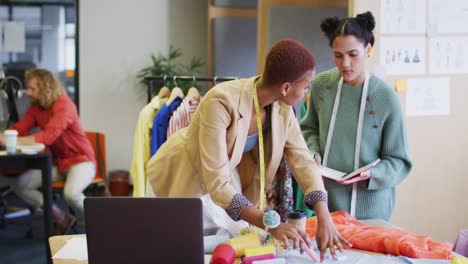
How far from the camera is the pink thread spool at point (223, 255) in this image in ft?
5.86

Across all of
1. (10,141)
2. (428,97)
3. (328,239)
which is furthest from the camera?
(10,141)

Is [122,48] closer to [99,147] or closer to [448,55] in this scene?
[99,147]

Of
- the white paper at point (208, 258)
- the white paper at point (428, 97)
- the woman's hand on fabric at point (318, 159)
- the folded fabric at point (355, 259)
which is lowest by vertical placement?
the white paper at point (208, 258)

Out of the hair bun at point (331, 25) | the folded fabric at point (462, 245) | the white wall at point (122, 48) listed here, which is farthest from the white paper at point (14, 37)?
the folded fabric at point (462, 245)

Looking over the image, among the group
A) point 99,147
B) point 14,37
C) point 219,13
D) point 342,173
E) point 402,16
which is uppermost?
point 219,13

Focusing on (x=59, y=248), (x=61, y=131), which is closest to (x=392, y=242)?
(x=59, y=248)

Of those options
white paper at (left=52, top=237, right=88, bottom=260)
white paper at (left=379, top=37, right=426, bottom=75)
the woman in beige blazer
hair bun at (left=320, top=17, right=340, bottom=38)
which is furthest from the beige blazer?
white paper at (left=379, top=37, right=426, bottom=75)

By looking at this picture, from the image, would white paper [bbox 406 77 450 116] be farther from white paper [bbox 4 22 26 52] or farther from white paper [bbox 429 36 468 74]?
white paper [bbox 4 22 26 52]

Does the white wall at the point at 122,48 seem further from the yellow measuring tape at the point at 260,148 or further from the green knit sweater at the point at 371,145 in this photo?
the yellow measuring tape at the point at 260,148

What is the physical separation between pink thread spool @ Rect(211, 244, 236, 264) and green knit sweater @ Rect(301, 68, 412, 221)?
3.02 ft

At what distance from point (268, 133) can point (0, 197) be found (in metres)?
4.02

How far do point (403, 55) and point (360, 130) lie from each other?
1064mm

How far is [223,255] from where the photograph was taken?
180 cm

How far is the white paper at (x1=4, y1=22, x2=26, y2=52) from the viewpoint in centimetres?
604
